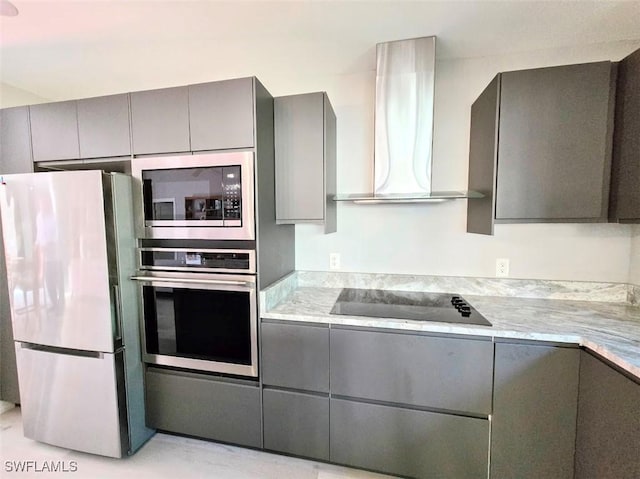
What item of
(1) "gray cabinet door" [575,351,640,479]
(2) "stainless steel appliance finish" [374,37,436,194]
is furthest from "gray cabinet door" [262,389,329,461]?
(2) "stainless steel appliance finish" [374,37,436,194]

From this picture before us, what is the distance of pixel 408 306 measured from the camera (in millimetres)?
1726

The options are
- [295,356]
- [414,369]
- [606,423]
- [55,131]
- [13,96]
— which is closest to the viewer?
[606,423]

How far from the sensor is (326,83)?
2096 mm

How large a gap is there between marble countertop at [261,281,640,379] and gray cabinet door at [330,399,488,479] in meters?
0.45

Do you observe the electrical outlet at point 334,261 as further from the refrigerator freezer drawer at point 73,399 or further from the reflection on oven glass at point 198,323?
the refrigerator freezer drawer at point 73,399

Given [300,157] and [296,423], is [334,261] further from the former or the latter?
[296,423]

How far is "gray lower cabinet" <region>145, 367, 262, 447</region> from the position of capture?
65.2 inches

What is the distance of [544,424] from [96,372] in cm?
232

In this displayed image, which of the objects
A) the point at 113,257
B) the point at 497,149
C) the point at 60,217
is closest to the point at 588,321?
the point at 497,149

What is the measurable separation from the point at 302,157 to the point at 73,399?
1959 mm

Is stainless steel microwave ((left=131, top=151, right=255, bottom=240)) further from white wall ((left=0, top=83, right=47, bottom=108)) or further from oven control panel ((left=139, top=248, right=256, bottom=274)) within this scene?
white wall ((left=0, top=83, right=47, bottom=108))

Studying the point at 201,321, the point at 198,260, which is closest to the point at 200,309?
the point at 201,321

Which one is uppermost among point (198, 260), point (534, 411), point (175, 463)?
point (198, 260)

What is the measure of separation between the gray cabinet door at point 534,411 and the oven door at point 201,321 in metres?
1.26
